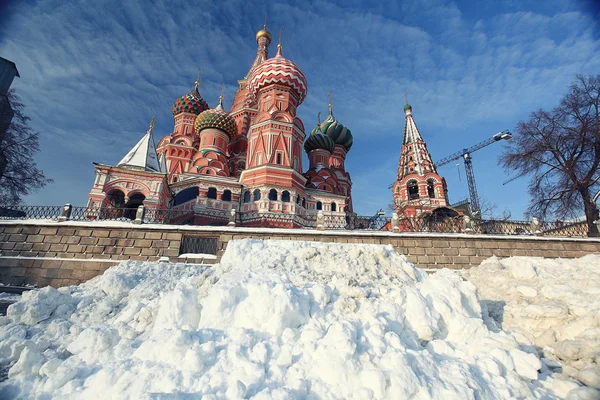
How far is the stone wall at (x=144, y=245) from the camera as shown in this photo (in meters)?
9.23

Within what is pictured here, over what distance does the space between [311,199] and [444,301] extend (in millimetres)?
16875

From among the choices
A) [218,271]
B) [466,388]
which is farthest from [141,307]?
[466,388]

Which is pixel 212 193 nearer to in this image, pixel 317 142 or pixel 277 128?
pixel 277 128

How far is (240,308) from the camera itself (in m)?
4.55

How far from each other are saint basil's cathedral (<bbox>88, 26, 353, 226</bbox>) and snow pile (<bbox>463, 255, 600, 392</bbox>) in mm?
8412

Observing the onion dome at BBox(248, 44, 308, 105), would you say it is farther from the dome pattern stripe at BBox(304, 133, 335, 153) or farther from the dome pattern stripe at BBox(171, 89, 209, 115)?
the dome pattern stripe at BBox(171, 89, 209, 115)

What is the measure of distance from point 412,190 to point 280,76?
55.4 ft

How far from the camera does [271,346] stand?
378 centimetres

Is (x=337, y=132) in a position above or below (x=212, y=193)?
above

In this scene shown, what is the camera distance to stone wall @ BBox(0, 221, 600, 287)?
30.3 ft

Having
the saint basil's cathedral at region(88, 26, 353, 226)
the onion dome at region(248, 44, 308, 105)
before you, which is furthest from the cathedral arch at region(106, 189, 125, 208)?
the onion dome at region(248, 44, 308, 105)

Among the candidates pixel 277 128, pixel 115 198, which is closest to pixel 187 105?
pixel 277 128

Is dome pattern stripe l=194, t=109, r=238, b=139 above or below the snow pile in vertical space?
above

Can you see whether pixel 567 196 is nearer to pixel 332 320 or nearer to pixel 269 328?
pixel 332 320
